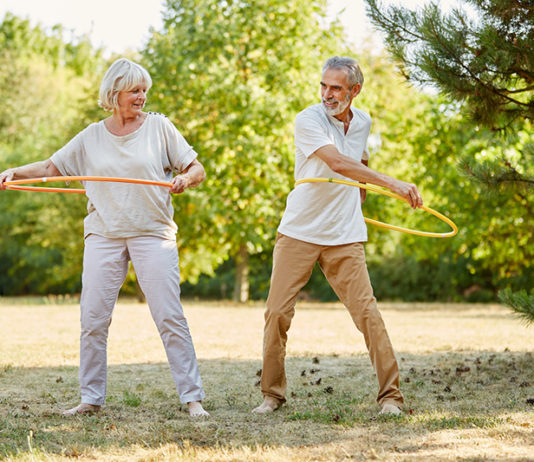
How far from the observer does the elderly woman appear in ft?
14.5

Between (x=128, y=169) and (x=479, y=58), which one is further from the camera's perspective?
(x=479, y=58)

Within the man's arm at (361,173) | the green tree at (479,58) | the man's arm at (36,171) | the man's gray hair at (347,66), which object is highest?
the green tree at (479,58)

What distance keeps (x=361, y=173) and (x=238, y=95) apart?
43.8 feet

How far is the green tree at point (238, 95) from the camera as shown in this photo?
1739 cm

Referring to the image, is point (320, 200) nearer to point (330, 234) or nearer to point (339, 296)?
point (330, 234)

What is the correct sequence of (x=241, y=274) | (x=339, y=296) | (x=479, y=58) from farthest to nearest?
(x=241, y=274) → (x=479, y=58) → (x=339, y=296)

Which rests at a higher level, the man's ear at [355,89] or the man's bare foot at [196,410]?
the man's ear at [355,89]

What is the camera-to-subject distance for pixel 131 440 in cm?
376

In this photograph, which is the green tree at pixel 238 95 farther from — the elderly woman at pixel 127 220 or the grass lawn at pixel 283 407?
the elderly woman at pixel 127 220

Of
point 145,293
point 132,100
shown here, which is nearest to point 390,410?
point 145,293

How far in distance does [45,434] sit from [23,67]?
1469 inches

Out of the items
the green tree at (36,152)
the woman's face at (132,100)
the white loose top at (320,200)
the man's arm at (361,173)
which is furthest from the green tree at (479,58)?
the green tree at (36,152)

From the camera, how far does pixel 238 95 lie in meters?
17.2

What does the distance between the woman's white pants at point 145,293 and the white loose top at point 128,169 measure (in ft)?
0.30
